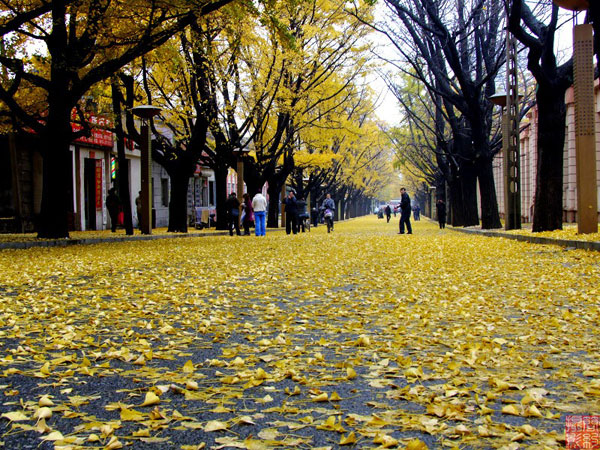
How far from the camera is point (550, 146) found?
664 inches

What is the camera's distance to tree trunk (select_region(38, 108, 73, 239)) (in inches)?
738

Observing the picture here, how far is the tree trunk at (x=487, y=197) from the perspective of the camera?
80.6 ft

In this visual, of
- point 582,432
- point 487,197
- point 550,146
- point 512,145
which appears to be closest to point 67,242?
point 550,146

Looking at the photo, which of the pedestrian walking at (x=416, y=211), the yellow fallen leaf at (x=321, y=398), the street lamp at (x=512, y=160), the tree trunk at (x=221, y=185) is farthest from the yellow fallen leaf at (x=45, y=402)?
the pedestrian walking at (x=416, y=211)

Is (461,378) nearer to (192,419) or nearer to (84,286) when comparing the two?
(192,419)

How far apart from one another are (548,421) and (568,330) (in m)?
2.54

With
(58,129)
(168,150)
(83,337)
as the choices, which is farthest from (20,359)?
(168,150)

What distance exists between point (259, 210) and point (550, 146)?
37.7ft

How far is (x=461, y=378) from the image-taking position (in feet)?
13.0

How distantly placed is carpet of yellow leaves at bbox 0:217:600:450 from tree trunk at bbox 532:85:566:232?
25.9ft

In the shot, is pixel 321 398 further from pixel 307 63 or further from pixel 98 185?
pixel 98 185

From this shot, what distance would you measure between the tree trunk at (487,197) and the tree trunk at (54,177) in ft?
Answer: 48.7

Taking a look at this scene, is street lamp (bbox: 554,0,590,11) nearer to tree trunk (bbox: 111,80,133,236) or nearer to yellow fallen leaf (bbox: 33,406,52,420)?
tree trunk (bbox: 111,80,133,236)

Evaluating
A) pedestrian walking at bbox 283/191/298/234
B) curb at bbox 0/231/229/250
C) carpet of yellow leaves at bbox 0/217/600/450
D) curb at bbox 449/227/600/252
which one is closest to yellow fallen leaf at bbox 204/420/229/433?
carpet of yellow leaves at bbox 0/217/600/450
